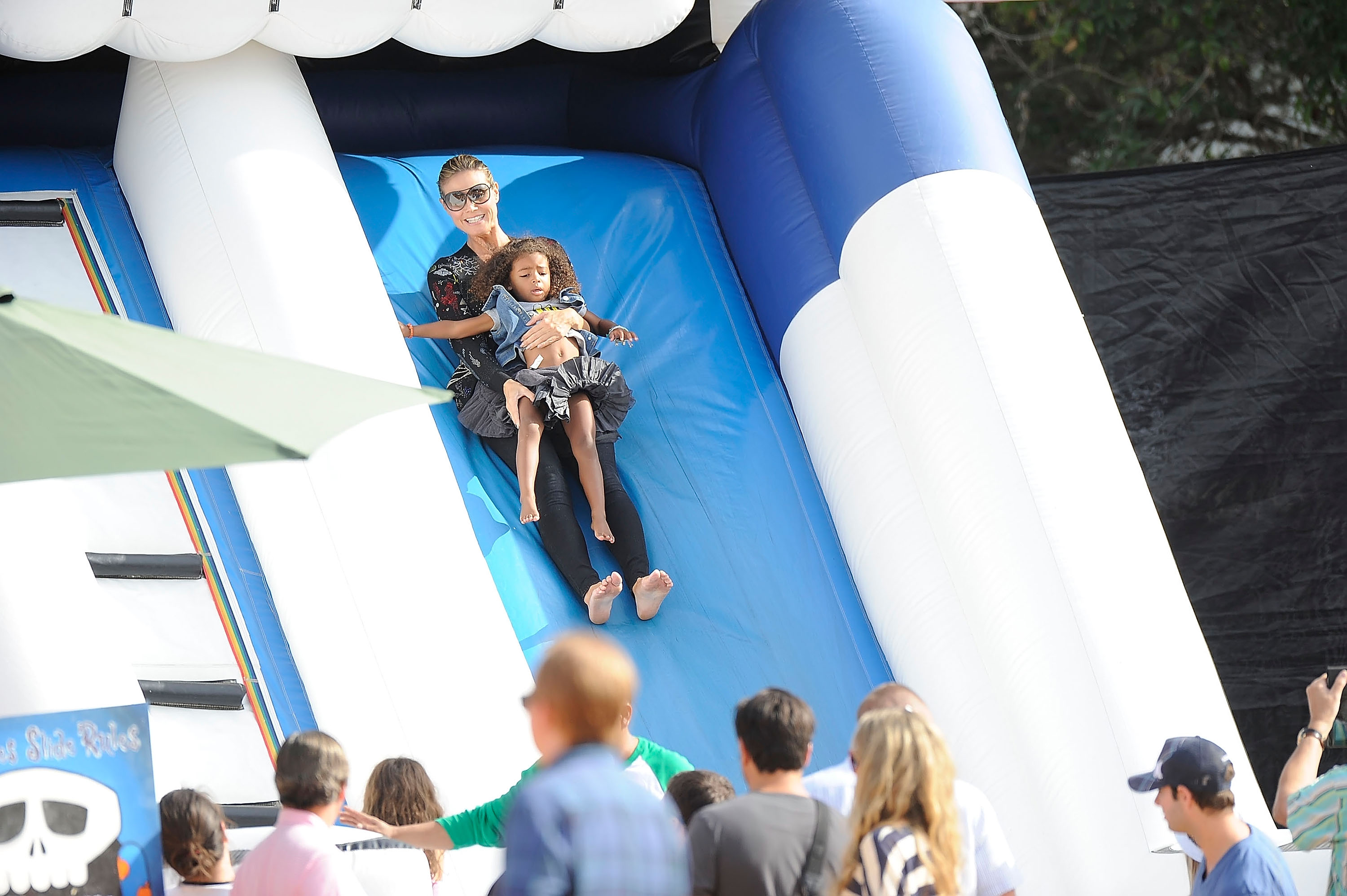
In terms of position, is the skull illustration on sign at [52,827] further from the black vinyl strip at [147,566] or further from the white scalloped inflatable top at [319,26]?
the white scalloped inflatable top at [319,26]

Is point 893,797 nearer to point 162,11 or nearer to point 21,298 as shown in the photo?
point 21,298

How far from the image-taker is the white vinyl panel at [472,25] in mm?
3279

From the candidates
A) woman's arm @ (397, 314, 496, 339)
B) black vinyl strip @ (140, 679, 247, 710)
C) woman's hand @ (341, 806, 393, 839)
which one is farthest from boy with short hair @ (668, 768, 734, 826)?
woman's arm @ (397, 314, 496, 339)

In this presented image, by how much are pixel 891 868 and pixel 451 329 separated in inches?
76.8

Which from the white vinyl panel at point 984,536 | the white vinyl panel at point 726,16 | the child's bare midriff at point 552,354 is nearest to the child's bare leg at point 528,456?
the child's bare midriff at point 552,354

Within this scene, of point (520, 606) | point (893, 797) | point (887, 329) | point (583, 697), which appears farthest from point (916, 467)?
point (583, 697)

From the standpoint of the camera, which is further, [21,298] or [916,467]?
[916,467]

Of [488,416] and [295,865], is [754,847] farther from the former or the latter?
[488,416]

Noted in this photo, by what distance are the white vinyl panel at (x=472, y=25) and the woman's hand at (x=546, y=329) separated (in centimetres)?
67

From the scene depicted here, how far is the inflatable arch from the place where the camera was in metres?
2.61

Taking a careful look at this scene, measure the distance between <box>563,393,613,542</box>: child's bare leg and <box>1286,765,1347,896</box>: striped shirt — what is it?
4.69ft

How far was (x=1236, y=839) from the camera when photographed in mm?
1821

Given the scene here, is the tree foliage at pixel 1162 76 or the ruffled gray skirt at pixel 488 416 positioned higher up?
the tree foliage at pixel 1162 76

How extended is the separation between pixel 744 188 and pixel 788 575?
3.26ft
